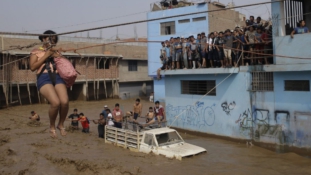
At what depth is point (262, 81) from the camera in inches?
574

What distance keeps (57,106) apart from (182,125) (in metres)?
13.7

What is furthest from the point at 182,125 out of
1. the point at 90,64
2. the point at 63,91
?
the point at 90,64

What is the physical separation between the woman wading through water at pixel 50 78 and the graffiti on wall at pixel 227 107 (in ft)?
37.6

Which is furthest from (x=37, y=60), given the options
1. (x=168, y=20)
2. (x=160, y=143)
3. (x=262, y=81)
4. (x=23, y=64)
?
(x=23, y=64)

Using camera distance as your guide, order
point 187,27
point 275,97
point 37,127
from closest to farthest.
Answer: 1. point 275,97
2. point 37,127
3. point 187,27

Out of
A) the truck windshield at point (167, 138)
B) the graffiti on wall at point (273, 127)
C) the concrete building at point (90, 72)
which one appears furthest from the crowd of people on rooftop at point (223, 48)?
the concrete building at point (90, 72)

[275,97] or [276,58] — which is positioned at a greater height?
[276,58]

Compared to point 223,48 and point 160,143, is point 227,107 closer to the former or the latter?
point 223,48

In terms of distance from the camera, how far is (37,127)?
21.7 metres

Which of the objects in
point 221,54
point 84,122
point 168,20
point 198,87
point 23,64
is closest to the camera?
point 221,54

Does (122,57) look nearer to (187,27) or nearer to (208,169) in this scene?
(187,27)

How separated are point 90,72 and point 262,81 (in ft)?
77.5

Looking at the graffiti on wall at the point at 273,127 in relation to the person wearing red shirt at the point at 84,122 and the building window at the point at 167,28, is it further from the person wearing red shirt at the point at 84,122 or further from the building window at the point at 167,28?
the building window at the point at 167,28

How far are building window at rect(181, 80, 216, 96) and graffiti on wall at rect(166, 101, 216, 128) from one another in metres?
0.64
